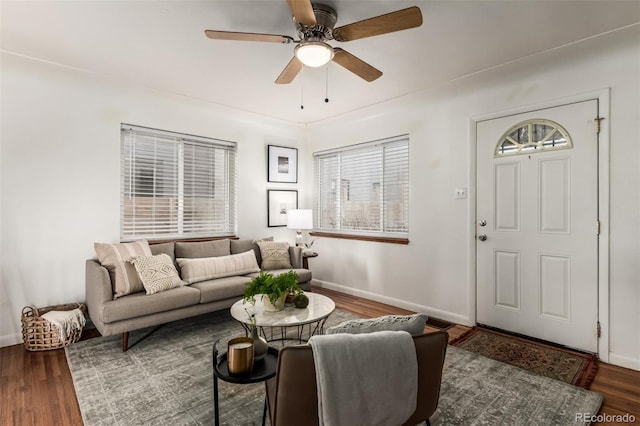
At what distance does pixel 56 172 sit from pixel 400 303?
3932 millimetres

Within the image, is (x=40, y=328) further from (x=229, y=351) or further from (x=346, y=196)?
(x=346, y=196)

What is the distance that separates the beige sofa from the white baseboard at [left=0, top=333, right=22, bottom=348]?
2.05 feet

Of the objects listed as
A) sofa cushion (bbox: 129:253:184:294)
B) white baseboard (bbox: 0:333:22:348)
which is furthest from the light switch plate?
white baseboard (bbox: 0:333:22:348)

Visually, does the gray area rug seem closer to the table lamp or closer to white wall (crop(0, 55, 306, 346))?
white wall (crop(0, 55, 306, 346))

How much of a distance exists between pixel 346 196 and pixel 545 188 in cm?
246

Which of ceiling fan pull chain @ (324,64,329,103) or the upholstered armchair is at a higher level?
ceiling fan pull chain @ (324,64,329,103)

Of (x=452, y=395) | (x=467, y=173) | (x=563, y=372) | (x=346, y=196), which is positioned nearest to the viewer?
(x=452, y=395)

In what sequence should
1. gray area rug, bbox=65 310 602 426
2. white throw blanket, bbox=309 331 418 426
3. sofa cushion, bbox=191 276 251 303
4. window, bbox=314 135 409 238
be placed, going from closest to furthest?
white throw blanket, bbox=309 331 418 426, gray area rug, bbox=65 310 602 426, sofa cushion, bbox=191 276 251 303, window, bbox=314 135 409 238

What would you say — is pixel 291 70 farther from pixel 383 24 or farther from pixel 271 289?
pixel 271 289

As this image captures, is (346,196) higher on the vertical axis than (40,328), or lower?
higher

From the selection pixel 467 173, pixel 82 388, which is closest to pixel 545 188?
pixel 467 173

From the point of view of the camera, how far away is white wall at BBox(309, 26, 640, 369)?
2.51 m

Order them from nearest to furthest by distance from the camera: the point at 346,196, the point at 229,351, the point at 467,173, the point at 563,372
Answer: the point at 229,351
the point at 563,372
the point at 467,173
the point at 346,196

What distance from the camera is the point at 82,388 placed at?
2191mm
